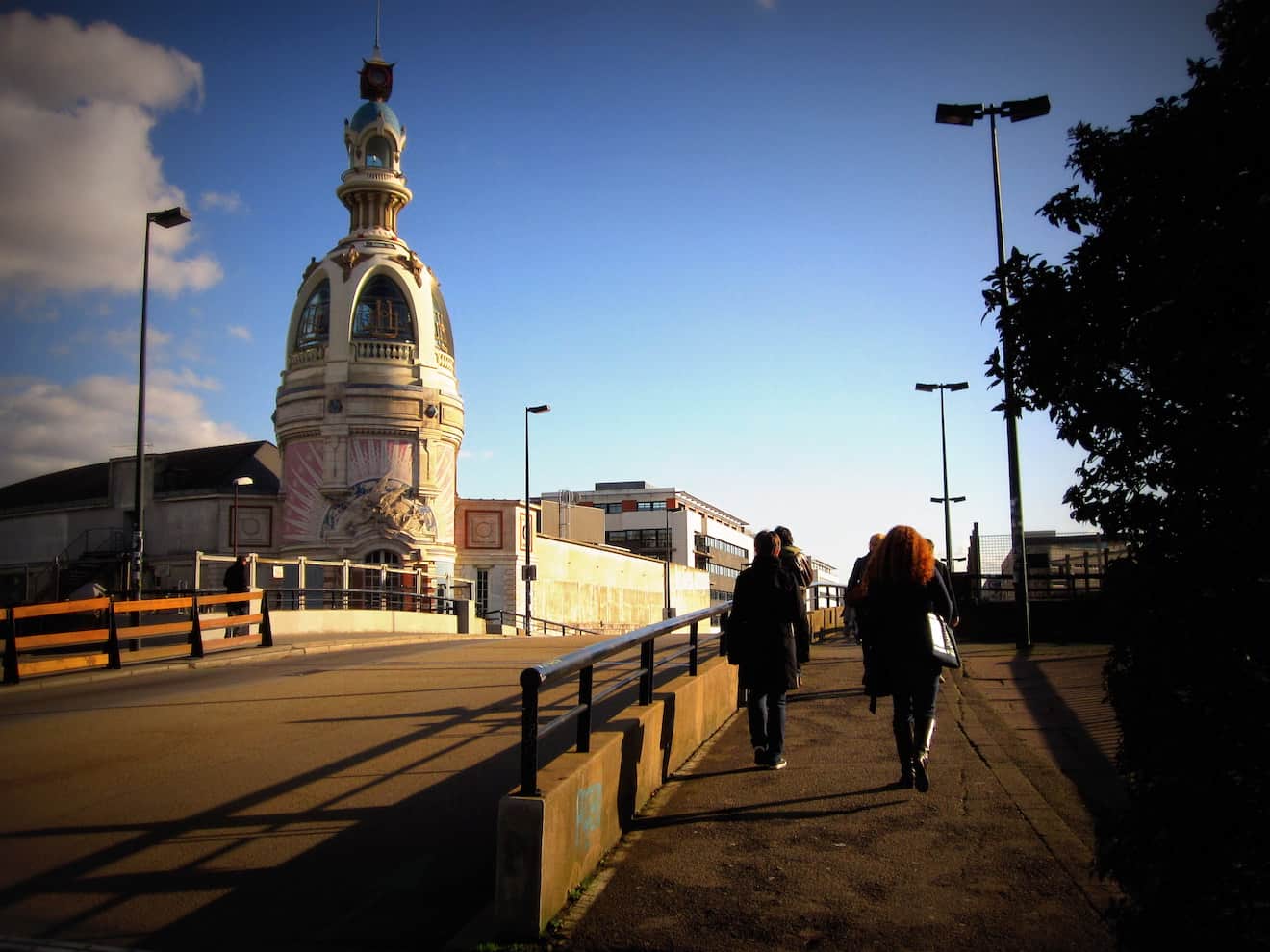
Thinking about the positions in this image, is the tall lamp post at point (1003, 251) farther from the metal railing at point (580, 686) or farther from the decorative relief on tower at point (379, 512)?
the decorative relief on tower at point (379, 512)

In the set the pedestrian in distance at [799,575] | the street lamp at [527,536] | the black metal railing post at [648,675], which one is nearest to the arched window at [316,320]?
the street lamp at [527,536]

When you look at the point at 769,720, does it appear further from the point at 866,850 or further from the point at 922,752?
the point at 866,850

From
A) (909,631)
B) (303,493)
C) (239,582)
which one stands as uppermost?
(303,493)

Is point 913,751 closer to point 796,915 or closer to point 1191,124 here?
point 796,915

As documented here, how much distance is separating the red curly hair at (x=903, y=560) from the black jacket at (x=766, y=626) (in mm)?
663

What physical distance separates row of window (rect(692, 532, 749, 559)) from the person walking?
8586 centimetres

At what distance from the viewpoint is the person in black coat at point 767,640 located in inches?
311

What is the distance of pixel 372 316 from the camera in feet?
151

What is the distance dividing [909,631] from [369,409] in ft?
131

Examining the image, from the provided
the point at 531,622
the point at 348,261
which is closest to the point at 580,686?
the point at 348,261

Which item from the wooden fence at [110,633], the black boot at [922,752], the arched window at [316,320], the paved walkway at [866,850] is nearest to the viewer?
the paved walkway at [866,850]

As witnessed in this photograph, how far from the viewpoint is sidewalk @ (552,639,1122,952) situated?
15.1 feet

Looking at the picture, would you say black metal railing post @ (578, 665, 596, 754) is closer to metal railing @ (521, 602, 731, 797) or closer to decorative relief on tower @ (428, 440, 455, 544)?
metal railing @ (521, 602, 731, 797)

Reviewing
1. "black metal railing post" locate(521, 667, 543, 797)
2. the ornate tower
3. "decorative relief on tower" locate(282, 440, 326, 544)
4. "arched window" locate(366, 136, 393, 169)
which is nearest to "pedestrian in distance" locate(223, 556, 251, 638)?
"black metal railing post" locate(521, 667, 543, 797)
